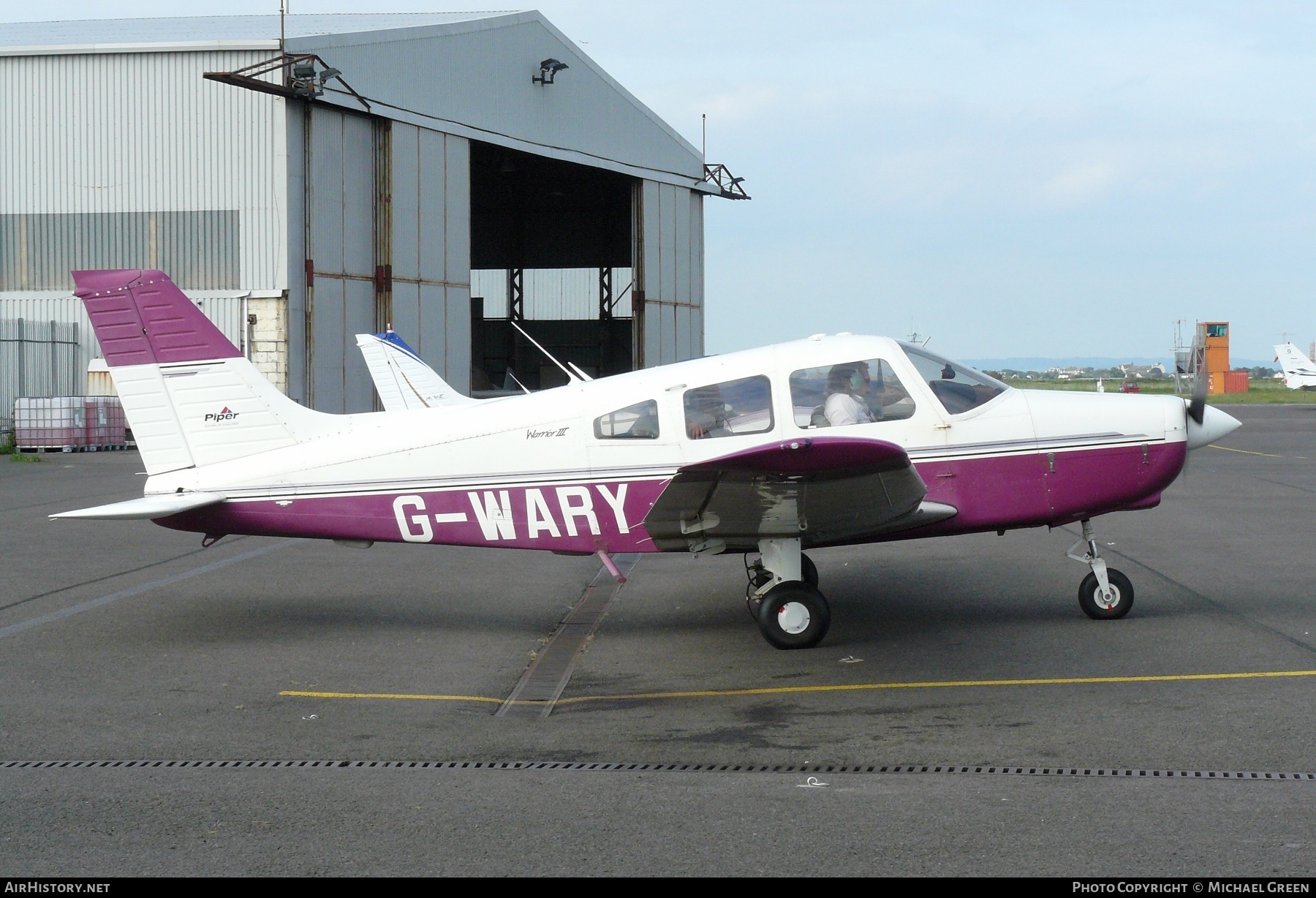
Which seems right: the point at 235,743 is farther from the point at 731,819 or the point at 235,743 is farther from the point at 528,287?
the point at 528,287

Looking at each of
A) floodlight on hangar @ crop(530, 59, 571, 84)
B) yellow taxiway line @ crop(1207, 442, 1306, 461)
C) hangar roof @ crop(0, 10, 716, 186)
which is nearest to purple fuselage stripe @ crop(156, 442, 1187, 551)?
yellow taxiway line @ crop(1207, 442, 1306, 461)

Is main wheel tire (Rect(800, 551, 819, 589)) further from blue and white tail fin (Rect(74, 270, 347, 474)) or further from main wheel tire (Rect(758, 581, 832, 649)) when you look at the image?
blue and white tail fin (Rect(74, 270, 347, 474))

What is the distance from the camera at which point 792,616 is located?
309 inches

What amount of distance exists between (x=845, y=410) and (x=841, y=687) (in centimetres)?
201

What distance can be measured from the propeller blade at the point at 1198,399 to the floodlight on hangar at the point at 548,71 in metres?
25.7

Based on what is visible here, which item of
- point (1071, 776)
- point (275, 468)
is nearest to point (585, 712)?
point (1071, 776)

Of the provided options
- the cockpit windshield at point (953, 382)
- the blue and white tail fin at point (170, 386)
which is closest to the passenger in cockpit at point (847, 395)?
the cockpit windshield at point (953, 382)

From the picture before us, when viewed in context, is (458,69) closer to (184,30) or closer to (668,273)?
(184,30)

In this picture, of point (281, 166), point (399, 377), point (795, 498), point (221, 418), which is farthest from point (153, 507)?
point (281, 166)

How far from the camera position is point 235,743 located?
5773 millimetres

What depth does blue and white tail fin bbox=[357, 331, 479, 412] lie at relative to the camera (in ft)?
55.3

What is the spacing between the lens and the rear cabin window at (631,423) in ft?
26.8

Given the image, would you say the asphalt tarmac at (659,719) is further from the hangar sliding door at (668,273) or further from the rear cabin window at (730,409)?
the hangar sliding door at (668,273)

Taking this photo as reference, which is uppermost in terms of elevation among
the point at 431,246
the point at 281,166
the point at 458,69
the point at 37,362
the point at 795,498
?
the point at 458,69
